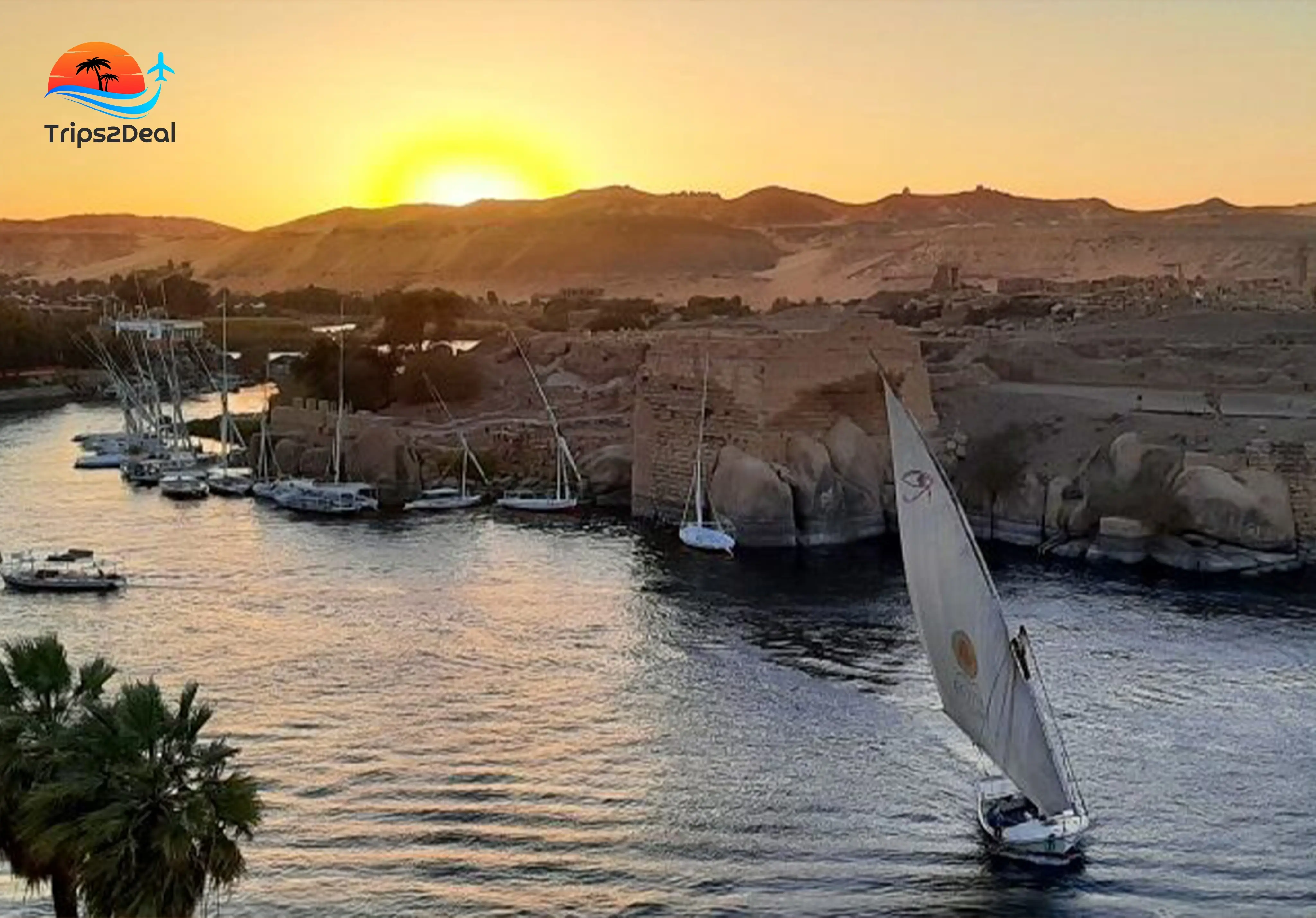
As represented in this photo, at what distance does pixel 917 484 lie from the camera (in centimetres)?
1614

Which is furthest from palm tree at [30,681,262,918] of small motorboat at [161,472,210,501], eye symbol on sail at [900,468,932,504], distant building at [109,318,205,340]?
distant building at [109,318,205,340]

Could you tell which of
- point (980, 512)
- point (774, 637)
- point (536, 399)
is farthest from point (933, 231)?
point (774, 637)

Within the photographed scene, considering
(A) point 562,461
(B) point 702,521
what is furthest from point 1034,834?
(A) point 562,461

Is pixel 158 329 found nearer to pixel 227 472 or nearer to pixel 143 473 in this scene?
pixel 143 473

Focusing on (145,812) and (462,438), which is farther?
(462,438)

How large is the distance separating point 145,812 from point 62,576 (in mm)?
19464

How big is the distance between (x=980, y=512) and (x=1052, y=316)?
22.2 m

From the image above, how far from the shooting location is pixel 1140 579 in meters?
27.4

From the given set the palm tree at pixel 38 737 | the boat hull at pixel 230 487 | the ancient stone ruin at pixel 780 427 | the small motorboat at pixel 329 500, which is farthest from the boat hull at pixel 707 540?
the palm tree at pixel 38 737

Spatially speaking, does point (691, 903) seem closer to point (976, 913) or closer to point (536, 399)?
point (976, 913)

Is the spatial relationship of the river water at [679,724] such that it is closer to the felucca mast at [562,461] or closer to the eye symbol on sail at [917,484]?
the eye symbol on sail at [917,484]

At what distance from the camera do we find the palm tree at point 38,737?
9.40m

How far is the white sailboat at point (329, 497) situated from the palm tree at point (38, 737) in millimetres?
25567

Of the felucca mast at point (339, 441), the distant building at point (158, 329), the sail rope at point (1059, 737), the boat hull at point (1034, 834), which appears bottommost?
the boat hull at point (1034, 834)
